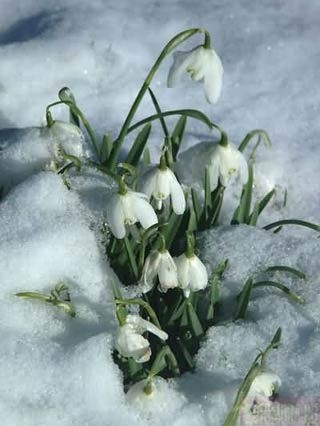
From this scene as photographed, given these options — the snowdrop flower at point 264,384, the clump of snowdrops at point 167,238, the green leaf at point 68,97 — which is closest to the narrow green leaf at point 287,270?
the clump of snowdrops at point 167,238

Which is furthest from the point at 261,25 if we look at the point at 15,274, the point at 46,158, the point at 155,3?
the point at 15,274

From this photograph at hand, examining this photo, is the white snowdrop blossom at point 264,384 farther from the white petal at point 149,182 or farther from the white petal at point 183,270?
the white petal at point 149,182

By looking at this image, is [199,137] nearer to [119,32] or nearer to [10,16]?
[119,32]

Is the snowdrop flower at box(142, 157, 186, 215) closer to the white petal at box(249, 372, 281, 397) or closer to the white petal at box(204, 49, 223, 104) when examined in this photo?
the white petal at box(204, 49, 223, 104)

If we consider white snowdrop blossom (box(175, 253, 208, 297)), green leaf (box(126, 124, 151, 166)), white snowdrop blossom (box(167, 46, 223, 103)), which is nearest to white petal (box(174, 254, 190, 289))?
white snowdrop blossom (box(175, 253, 208, 297))

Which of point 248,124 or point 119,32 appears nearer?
point 248,124

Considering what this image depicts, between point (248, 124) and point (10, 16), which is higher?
point (10, 16)

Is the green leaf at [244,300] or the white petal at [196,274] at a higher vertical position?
the white petal at [196,274]
